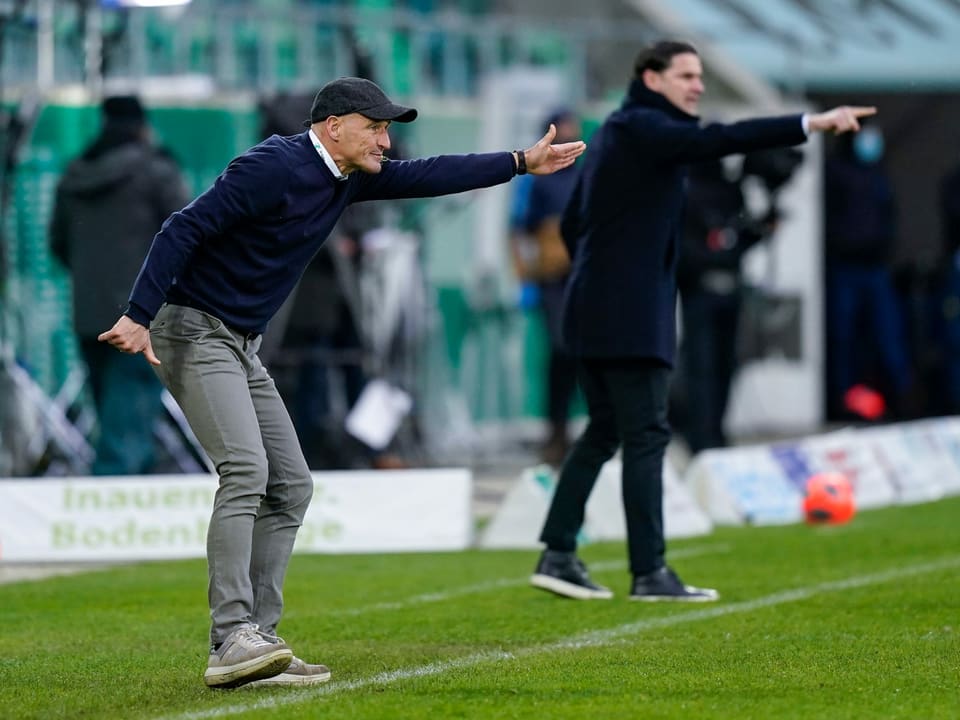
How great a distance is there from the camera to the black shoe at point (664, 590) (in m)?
8.45

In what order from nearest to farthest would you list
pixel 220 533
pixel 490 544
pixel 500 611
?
1. pixel 220 533
2. pixel 500 611
3. pixel 490 544

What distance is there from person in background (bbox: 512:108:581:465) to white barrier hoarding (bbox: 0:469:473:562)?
325 centimetres

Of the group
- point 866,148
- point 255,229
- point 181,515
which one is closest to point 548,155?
point 255,229

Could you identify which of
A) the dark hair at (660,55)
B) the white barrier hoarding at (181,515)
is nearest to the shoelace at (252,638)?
the dark hair at (660,55)

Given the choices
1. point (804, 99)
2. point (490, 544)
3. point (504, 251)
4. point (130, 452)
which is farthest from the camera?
point (804, 99)

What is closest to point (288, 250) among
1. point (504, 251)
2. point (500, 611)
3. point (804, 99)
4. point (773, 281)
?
point (500, 611)

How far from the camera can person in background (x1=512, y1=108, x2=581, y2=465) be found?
13969 mm

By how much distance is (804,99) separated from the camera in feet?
→ 62.8

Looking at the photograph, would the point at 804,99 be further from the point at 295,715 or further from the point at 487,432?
the point at 295,715

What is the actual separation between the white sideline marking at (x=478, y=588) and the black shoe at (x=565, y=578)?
41 centimetres

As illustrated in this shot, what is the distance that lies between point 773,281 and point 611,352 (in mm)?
8884

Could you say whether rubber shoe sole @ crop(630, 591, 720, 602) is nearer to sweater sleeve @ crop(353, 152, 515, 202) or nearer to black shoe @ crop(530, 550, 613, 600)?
black shoe @ crop(530, 550, 613, 600)

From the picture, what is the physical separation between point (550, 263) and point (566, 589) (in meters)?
5.61

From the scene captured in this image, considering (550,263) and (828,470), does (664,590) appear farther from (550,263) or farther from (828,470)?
(550,263)
